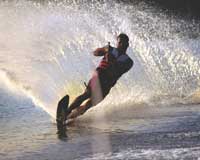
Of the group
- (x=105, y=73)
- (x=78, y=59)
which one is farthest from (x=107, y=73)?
(x=78, y=59)

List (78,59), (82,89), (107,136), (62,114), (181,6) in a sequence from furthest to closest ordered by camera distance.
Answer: (181,6), (78,59), (82,89), (62,114), (107,136)

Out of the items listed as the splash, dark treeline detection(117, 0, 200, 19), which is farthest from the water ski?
dark treeline detection(117, 0, 200, 19)

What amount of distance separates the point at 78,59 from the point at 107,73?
10.2 feet

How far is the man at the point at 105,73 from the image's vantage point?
8336 millimetres

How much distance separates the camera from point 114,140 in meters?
6.75

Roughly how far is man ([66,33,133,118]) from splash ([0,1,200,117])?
2.78ft

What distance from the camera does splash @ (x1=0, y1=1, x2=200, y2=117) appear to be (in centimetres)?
1033

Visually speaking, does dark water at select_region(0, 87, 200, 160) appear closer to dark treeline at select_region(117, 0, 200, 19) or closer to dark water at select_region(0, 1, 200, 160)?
dark water at select_region(0, 1, 200, 160)

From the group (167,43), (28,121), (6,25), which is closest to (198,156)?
(28,121)

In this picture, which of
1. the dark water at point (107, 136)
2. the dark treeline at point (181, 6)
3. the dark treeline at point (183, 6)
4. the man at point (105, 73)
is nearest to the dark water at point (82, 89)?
the dark water at point (107, 136)

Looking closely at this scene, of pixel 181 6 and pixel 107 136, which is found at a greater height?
pixel 107 136

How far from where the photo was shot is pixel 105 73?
332 inches

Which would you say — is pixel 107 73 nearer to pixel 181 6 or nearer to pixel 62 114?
pixel 62 114

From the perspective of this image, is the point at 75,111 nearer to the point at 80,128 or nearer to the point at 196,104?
the point at 80,128
